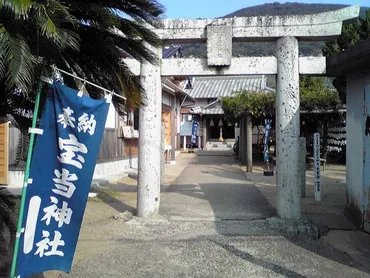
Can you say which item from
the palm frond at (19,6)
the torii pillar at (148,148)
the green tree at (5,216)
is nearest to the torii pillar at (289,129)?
the torii pillar at (148,148)

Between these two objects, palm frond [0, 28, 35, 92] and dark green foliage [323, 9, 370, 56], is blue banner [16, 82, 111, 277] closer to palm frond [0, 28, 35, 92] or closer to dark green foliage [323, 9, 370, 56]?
palm frond [0, 28, 35, 92]

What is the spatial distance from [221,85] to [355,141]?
33013mm

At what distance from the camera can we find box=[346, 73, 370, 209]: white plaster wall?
26.1 ft

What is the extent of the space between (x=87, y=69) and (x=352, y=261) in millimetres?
4412

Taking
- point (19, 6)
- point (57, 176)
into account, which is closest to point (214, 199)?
point (57, 176)

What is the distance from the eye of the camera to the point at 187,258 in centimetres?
607

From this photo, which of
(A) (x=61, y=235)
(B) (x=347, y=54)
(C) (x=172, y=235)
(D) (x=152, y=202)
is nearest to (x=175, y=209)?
(D) (x=152, y=202)

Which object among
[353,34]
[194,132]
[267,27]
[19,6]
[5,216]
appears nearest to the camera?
[19,6]

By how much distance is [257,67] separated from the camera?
8359mm

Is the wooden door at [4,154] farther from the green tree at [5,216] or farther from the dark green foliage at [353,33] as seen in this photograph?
the dark green foliage at [353,33]

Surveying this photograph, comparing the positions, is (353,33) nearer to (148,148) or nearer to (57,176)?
(148,148)

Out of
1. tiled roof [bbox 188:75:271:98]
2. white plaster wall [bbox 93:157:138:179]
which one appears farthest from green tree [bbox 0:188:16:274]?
tiled roof [bbox 188:75:271:98]

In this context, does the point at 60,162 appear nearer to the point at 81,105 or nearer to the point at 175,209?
Answer: the point at 81,105

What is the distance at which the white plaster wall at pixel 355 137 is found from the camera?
26.1 feet
